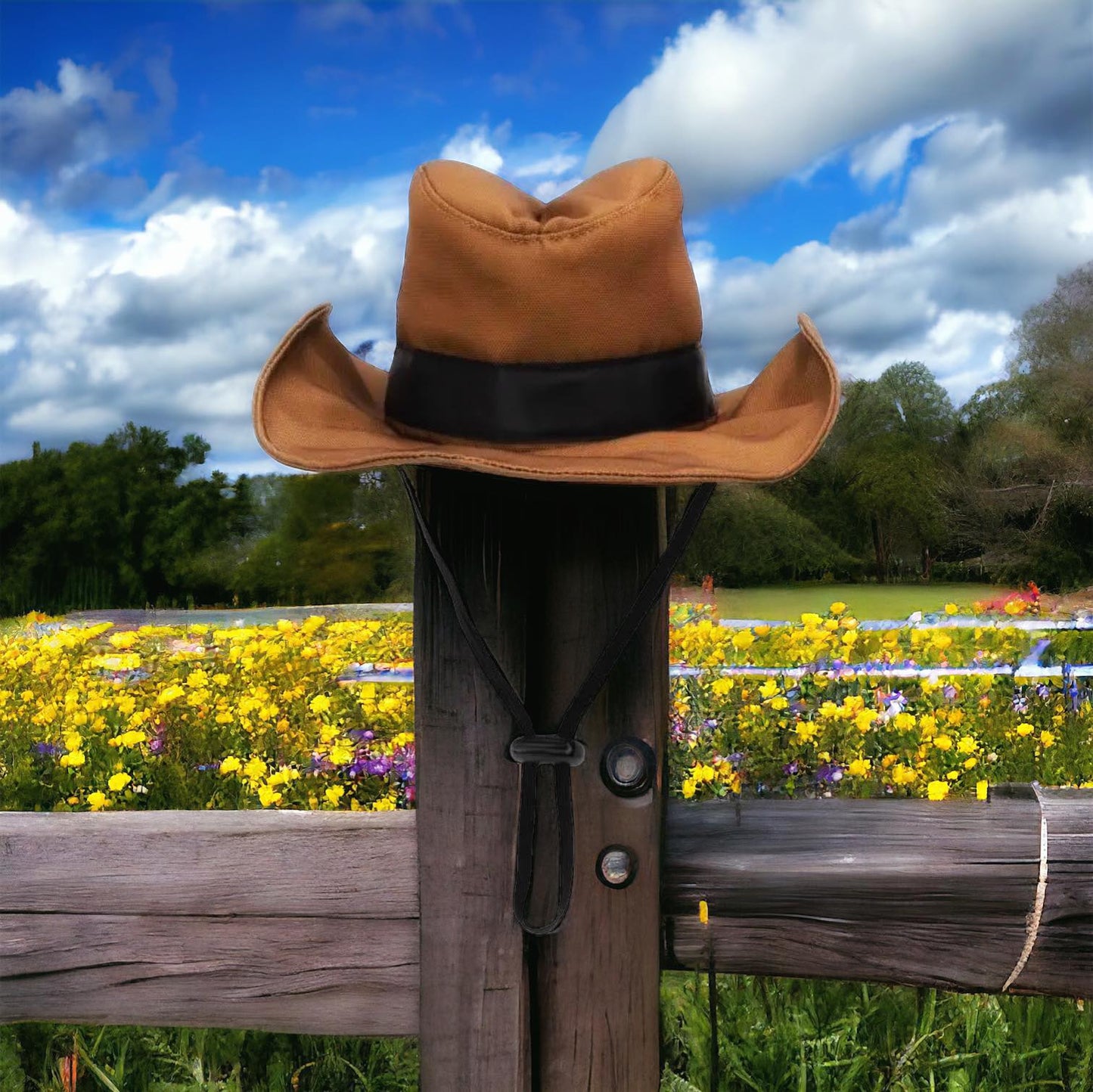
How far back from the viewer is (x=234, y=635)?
5.12 meters

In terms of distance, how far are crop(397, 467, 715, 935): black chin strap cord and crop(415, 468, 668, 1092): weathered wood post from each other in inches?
0.9

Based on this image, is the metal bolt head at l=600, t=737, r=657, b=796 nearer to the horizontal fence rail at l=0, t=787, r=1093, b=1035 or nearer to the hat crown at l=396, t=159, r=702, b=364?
the horizontal fence rail at l=0, t=787, r=1093, b=1035

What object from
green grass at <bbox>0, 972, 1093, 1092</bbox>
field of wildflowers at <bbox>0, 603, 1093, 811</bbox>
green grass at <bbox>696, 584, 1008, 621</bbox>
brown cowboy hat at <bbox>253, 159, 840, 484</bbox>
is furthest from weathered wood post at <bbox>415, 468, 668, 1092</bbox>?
green grass at <bbox>696, 584, 1008, 621</bbox>

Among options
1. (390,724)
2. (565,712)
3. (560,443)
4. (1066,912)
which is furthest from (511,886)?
(390,724)

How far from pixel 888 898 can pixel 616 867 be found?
1.50ft

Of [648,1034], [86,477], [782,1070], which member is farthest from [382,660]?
[86,477]

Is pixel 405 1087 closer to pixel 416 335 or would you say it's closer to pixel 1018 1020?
pixel 1018 1020

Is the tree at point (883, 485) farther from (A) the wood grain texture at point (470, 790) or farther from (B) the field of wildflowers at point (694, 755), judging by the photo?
(A) the wood grain texture at point (470, 790)

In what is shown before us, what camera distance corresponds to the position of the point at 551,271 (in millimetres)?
1325

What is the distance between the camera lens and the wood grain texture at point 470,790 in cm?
142

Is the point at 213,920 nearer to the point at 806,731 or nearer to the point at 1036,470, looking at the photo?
the point at 806,731

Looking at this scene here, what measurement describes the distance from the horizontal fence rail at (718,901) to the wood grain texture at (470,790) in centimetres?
8

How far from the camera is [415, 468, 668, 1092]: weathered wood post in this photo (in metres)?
1.42

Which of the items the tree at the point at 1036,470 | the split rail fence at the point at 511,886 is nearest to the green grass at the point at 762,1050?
the split rail fence at the point at 511,886
